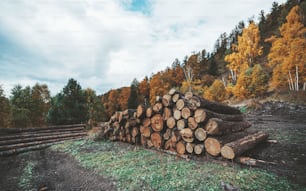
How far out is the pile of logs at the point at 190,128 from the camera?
3711 mm

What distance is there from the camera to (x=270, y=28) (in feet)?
120

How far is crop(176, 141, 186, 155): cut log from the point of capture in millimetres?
4152

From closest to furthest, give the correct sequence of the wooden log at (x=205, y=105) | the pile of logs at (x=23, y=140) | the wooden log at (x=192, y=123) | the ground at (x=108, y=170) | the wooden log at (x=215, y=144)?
1. the ground at (x=108, y=170)
2. the wooden log at (x=215, y=144)
3. the wooden log at (x=192, y=123)
4. the wooden log at (x=205, y=105)
5. the pile of logs at (x=23, y=140)

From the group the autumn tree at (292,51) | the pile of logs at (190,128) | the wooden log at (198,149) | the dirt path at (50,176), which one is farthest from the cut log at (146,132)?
the autumn tree at (292,51)

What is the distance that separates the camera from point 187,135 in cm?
406

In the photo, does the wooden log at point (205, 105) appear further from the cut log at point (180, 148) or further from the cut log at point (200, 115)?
the cut log at point (180, 148)

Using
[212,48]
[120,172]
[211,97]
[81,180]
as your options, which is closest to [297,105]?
[211,97]

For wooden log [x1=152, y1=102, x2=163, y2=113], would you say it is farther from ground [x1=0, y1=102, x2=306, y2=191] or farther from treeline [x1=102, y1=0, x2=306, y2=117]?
treeline [x1=102, y1=0, x2=306, y2=117]

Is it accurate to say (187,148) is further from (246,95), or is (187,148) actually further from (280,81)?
(280,81)

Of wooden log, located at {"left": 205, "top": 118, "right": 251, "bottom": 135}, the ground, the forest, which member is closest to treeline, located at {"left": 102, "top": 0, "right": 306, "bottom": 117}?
the forest

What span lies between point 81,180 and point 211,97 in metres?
17.3

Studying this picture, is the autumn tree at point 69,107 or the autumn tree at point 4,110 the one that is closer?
the autumn tree at point 69,107

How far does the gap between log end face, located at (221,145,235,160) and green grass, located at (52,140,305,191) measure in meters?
0.23

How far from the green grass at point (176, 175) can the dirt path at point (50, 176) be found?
253 mm
